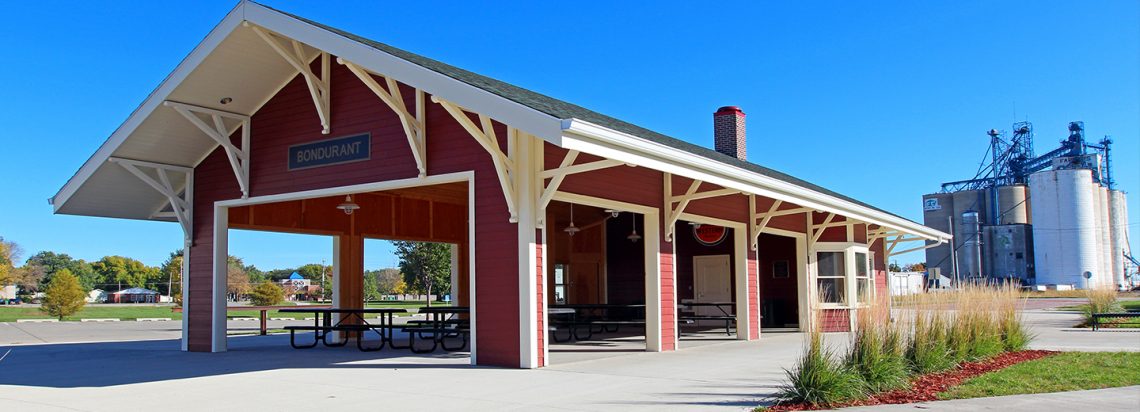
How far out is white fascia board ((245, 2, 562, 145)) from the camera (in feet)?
30.5

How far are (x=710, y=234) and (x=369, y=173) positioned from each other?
9.91 meters

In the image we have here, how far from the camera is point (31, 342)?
60.0 feet

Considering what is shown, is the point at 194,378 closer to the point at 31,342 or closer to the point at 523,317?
the point at 523,317

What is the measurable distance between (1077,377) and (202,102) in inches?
466

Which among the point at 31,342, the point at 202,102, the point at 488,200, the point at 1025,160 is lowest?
the point at 31,342

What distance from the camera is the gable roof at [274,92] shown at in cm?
977

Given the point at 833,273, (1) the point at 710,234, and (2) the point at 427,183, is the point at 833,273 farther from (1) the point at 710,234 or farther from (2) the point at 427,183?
(2) the point at 427,183

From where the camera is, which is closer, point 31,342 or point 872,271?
point 31,342

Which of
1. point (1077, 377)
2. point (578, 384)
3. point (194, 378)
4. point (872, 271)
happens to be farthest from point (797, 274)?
point (194, 378)

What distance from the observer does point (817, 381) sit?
24.5ft

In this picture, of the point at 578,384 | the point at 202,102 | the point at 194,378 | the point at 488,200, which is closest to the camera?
the point at 578,384

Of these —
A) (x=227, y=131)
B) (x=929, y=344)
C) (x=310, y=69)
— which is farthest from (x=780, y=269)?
(x=227, y=131)

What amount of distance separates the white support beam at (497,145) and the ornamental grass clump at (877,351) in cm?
417

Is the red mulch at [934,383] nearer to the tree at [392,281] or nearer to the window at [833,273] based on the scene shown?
the window at [833,273]
